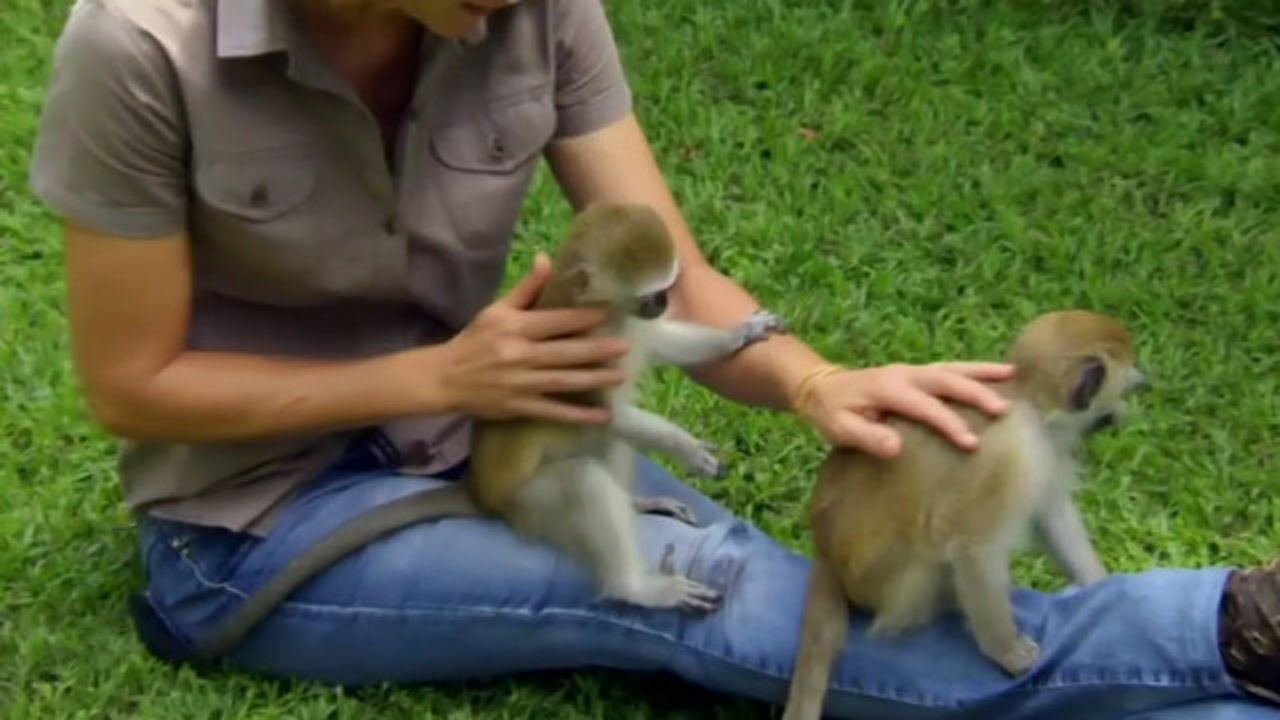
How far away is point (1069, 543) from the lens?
12.0ft

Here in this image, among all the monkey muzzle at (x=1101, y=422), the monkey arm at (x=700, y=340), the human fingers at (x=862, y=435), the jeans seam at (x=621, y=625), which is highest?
the human fingers at (x=862, y=435)

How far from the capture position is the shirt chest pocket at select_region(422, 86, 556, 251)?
11.3ft

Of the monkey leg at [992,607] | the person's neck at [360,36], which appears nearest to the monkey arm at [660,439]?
the monkey leg at [992,607]

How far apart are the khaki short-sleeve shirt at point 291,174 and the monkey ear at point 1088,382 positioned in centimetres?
97

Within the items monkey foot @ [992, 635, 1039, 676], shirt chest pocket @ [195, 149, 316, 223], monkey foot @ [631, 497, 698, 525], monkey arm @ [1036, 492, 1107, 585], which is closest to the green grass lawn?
monkey foot @ [631, 497, 698, 525]

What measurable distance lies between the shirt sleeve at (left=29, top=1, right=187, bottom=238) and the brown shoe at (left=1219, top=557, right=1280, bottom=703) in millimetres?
1772

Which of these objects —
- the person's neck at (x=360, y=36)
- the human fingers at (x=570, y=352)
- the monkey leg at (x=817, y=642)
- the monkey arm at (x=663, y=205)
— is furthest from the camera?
the monkey arm at (x=663, y=205)

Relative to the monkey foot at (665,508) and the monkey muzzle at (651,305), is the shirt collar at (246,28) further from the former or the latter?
the monkey foot at (665,508)

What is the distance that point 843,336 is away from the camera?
16.3 ft

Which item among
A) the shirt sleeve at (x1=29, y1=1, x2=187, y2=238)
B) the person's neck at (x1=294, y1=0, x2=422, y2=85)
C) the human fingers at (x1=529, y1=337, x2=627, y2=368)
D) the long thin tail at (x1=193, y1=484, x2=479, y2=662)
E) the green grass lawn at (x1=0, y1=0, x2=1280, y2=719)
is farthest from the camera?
the green grass lawn at (x1=0, y1=0, x2=1280, y2=719)

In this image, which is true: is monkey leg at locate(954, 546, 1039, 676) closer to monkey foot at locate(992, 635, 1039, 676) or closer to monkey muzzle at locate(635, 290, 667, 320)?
monkey foot at locate(992, 635, 1039, 676)

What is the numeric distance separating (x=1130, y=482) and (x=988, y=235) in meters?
1.12

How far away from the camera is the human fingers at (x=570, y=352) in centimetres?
330

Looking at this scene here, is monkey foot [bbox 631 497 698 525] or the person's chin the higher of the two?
the person's chin
